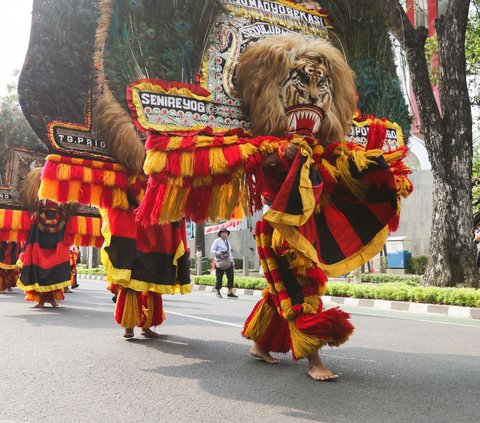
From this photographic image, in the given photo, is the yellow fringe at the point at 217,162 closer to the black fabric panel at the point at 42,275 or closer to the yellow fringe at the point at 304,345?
the yellow fringe at the point at 304,345

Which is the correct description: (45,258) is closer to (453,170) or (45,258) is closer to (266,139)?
(266,139)

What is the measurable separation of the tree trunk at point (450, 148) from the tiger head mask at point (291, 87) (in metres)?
6.65

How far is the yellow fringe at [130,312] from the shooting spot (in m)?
4.62

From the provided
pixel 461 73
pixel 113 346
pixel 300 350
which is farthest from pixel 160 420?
pixel 461 73

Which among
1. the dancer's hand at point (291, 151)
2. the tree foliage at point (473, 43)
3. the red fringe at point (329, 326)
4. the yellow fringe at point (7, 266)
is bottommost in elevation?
the red fringe at point (329, 326)

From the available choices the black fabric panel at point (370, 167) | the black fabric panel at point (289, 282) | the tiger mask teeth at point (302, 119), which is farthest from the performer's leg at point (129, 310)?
the black fabric panel at point (370, 167)

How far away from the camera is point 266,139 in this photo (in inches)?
126

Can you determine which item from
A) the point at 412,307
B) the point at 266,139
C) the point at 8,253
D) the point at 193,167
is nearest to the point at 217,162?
the point at 193,167

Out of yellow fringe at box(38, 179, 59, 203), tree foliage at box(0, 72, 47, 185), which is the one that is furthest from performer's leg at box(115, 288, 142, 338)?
tree foliage at box(0, 72, 47, 185)

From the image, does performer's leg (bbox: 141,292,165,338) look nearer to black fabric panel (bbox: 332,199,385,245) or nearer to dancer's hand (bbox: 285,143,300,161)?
black fabric panel (bbox: 332,199,385,245)

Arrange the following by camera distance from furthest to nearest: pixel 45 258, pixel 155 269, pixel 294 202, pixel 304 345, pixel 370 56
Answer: pixel 45 258, pixel 155 269, pixel 370 56, pixel 304 345, pixel 294 202

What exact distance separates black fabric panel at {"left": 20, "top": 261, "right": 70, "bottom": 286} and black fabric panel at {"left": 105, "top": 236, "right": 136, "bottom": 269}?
3.43 metres

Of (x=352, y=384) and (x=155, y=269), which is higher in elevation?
(x=155, y=269)

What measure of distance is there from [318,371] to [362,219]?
3.17 feet
